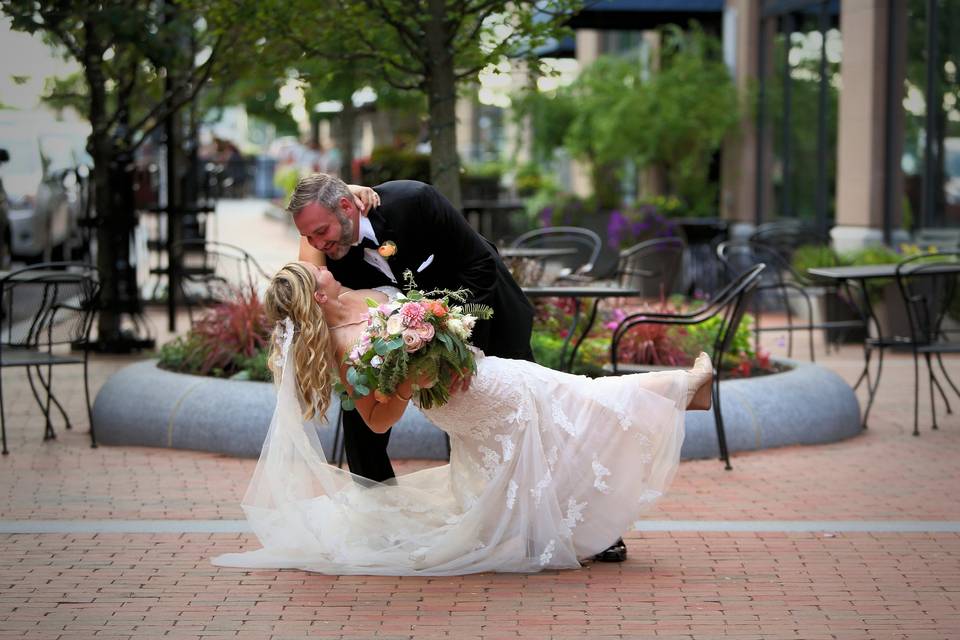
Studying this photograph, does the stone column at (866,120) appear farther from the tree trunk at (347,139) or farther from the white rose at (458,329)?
the tree trunk at (347,139)

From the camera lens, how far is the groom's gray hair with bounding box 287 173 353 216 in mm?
5238

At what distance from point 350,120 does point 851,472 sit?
70.1 ft

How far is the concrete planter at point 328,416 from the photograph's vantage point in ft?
25.3

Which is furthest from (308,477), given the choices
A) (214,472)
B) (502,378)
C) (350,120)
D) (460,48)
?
(350,120)

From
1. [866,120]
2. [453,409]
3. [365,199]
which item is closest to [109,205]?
[365,199]

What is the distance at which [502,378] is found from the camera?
A: 5367mm

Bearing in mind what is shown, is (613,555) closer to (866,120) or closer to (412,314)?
(412,314)

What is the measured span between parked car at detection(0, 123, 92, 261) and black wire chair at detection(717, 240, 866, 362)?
26.6 ft

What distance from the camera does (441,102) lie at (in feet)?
28.4

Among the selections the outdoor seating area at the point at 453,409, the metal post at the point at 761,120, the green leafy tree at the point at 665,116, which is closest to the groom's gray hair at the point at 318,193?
the outdoor seating area at the point at 453,409

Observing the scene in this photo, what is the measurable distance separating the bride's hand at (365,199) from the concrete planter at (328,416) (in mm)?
2217

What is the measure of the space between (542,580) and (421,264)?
144 cm

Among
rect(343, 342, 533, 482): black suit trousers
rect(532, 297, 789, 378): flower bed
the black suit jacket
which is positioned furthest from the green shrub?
rect(343, 342, 533, 482): black suit trousers

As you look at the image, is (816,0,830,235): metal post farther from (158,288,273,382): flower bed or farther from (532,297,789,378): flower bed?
(158,288,273,382): flower bed
